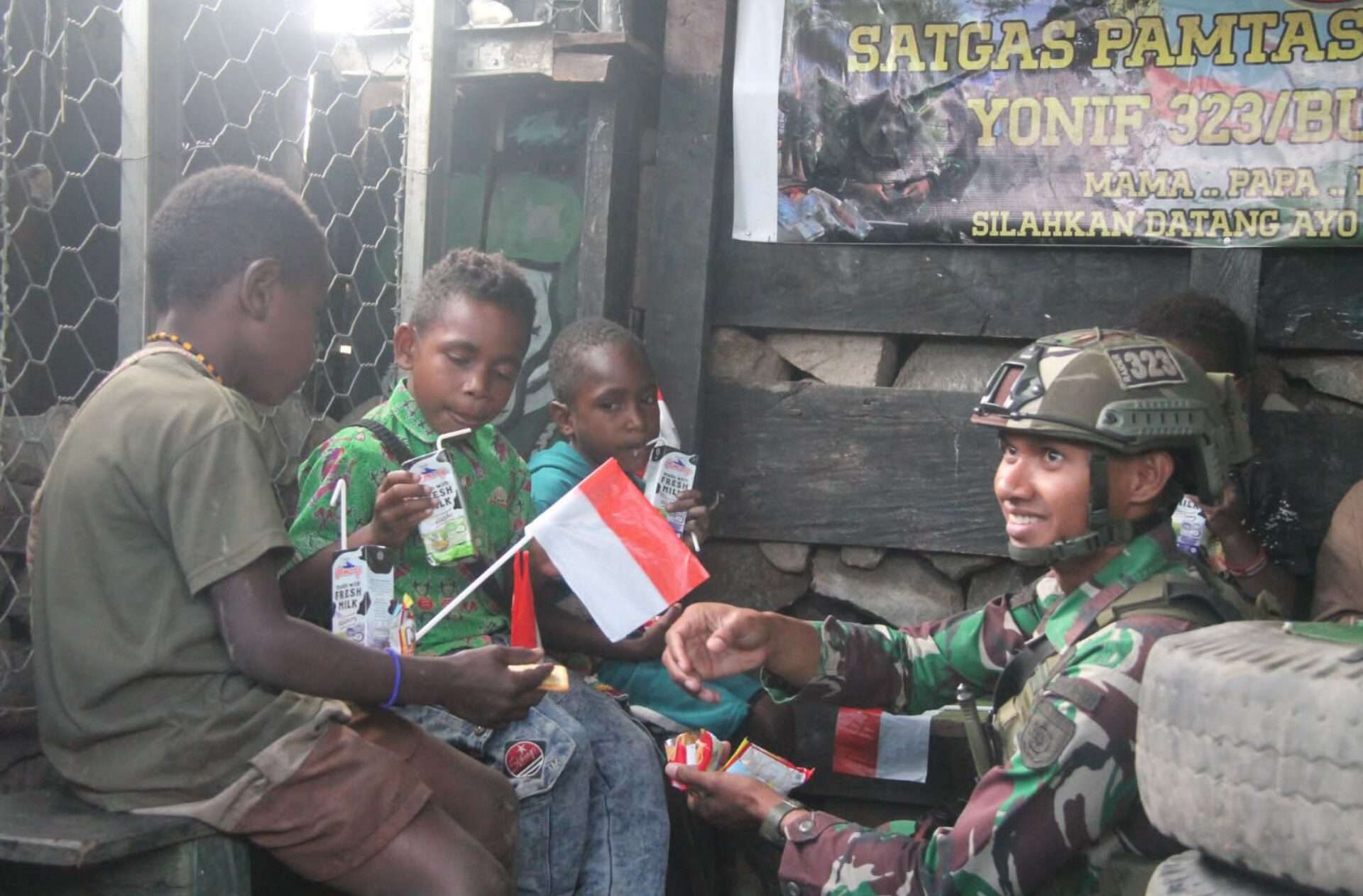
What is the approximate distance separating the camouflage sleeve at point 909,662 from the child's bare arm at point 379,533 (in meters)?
0.88

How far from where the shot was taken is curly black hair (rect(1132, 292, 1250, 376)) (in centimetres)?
367

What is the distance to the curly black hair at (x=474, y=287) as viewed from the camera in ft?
11.5

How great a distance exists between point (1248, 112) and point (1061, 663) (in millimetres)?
2140

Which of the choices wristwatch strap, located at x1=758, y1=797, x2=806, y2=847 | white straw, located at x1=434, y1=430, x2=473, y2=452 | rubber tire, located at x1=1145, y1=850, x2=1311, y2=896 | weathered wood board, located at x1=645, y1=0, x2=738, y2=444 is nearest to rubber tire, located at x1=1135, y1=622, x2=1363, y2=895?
rubber tire, located at x1=1145, y1=850, x2=1311, y2=896

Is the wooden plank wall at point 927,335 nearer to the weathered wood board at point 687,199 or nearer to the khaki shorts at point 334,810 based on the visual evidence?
the weathered wood board at point 687,199

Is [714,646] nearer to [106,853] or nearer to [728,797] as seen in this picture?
[728,797]

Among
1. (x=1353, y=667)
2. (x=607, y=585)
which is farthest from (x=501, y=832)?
(x=1353, y=667)

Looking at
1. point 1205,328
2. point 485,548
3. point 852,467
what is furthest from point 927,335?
point 485,548

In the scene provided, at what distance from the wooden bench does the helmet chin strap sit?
5.19 ft

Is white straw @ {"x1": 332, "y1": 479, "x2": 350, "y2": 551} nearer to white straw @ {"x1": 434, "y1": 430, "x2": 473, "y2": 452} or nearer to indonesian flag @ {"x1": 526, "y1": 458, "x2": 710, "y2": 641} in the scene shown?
white straw @ {"x1": 434, "y1": 430, "x2": 473, "y2": 452}

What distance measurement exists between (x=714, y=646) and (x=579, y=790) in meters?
0.60

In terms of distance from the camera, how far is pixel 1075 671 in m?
2.35

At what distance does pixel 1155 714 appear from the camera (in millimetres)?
1892

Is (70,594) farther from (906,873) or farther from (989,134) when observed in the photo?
(989,134)
